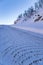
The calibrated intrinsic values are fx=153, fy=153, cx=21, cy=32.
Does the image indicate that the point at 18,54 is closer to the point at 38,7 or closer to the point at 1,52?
the point at 1,52

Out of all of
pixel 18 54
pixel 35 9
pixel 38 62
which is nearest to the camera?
pixel 38 62

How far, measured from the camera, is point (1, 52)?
0.94m

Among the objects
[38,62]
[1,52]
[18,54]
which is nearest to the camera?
[38,62]

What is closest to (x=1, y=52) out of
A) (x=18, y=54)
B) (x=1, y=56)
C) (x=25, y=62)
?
(x=1, y=56)

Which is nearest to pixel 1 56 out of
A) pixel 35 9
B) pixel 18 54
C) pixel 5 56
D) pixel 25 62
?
pixel 5 56

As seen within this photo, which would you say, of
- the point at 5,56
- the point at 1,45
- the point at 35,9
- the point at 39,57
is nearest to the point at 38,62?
the point at 39,57

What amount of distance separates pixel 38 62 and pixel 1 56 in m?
0.30

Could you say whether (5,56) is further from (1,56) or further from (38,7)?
(38,7)

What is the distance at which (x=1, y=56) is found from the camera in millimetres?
883

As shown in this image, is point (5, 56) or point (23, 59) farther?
point (5, 56)

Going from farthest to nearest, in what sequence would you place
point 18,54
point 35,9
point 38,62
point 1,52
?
point 35,9, point 1,52, point 18,54, point 38,62

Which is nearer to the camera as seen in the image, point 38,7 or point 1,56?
point 1,56

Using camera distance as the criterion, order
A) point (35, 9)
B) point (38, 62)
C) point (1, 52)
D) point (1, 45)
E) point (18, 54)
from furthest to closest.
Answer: point (35, 9), point (1, 45), point (1, 52), point (18, 54), point (38, 62)

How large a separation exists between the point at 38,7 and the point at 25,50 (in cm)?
3680
